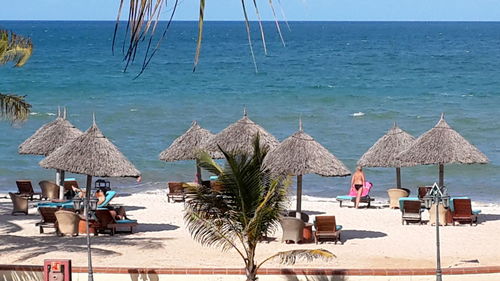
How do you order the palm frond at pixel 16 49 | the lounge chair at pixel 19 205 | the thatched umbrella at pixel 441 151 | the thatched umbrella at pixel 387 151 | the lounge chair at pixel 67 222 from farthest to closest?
1. the thatched umbrella at pixel 387 151
2. the lounge chair at pixel 19 205
3. the thatched umbrella at pixel 441 151
4. the lounge chair at pixel 67 222
5. the palm frond at pixel 16 49

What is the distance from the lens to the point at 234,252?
16.1 meters

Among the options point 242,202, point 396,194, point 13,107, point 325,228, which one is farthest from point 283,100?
point 242,202

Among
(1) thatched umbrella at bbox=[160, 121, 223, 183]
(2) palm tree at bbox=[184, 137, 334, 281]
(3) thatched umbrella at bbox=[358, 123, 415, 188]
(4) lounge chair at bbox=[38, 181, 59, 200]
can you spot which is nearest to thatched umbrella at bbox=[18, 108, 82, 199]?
(4) lounge chair at bbox=[38, 181, 59, 200]

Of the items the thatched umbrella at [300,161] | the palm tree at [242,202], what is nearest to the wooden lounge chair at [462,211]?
the thatched umbrella at [300,161]

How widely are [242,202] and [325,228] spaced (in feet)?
19.7

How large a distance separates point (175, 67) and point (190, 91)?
20955 mm

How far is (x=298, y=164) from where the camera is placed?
55.4 ft

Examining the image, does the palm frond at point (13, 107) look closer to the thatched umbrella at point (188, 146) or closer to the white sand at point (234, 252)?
the white sand at point (234, 252)

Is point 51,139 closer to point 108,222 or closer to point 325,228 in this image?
point 108,222

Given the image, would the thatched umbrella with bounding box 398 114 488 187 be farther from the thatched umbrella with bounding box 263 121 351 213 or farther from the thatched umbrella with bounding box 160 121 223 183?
the thatched umbrella with bounding box 160 121 223 183

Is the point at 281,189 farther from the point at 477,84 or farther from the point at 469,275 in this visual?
the point at 477,84

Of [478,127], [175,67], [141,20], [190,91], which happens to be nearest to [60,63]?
[175,67]

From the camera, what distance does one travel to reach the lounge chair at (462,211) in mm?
18766

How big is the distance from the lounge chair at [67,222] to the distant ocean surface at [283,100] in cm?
892
